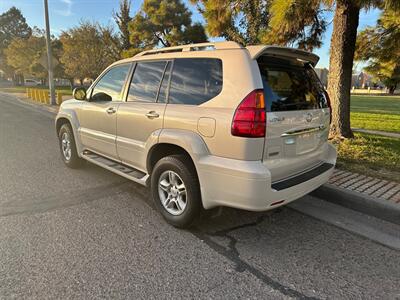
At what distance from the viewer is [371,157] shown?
550 cm

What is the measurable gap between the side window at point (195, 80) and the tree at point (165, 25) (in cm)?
1717

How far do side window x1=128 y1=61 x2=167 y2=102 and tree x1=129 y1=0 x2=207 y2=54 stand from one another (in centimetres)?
1656

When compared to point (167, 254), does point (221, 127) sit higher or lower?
higher

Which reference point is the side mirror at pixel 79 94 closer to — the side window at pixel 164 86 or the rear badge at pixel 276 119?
the side window at pixel 164 86

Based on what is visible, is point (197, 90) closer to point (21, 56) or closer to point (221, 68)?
point (221, 68)

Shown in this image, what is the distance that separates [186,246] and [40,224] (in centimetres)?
168

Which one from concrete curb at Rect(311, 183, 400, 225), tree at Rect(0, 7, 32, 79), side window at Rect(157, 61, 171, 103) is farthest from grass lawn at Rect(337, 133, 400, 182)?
tree at Rect(0, 7, 32, 79)

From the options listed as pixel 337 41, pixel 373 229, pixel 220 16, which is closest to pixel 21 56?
pixel 220 16

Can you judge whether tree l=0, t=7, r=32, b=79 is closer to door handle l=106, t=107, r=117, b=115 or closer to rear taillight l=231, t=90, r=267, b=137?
door handle l=106, t=107, r=117, b=115

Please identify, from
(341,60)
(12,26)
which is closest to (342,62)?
(341,60)

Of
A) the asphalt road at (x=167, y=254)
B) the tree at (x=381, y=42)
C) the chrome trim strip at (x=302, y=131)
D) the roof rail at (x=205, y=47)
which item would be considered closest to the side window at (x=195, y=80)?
the roof rail at (x=205, y=47)

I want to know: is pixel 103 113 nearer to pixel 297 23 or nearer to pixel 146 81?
pixel 146 81

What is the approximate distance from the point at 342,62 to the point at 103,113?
4985 mm

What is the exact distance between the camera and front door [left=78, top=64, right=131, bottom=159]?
13.6 ft
